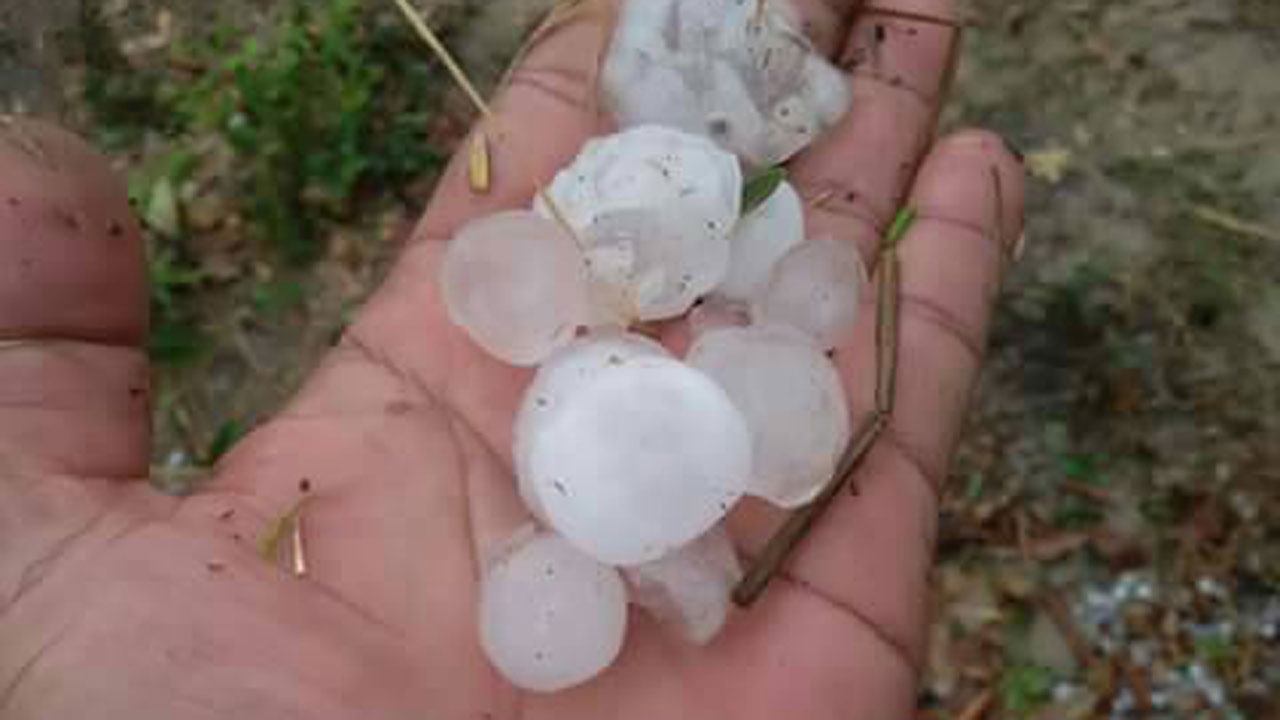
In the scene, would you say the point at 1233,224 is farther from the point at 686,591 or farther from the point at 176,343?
the point at 176,343

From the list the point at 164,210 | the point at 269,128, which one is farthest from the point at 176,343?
the point at 269,128

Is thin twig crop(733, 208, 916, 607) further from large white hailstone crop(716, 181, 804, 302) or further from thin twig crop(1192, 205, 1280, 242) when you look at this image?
thin twig crop(1192, 205, 1280, 242)

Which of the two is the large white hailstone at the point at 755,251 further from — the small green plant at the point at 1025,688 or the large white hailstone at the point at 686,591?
the small green plant at the point at 1025,688

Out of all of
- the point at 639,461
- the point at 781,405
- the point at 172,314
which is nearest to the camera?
the point at 639,461

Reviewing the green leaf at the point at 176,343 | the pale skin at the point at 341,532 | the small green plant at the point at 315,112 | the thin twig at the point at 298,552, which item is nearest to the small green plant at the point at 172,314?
the green leaf at the point at 176,343

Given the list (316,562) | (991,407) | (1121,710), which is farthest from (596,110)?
(1121,710)

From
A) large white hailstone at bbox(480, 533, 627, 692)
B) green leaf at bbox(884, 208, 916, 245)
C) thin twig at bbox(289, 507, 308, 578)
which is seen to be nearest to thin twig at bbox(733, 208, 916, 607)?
green leaf at bbox(884, 208, 916, 245)
